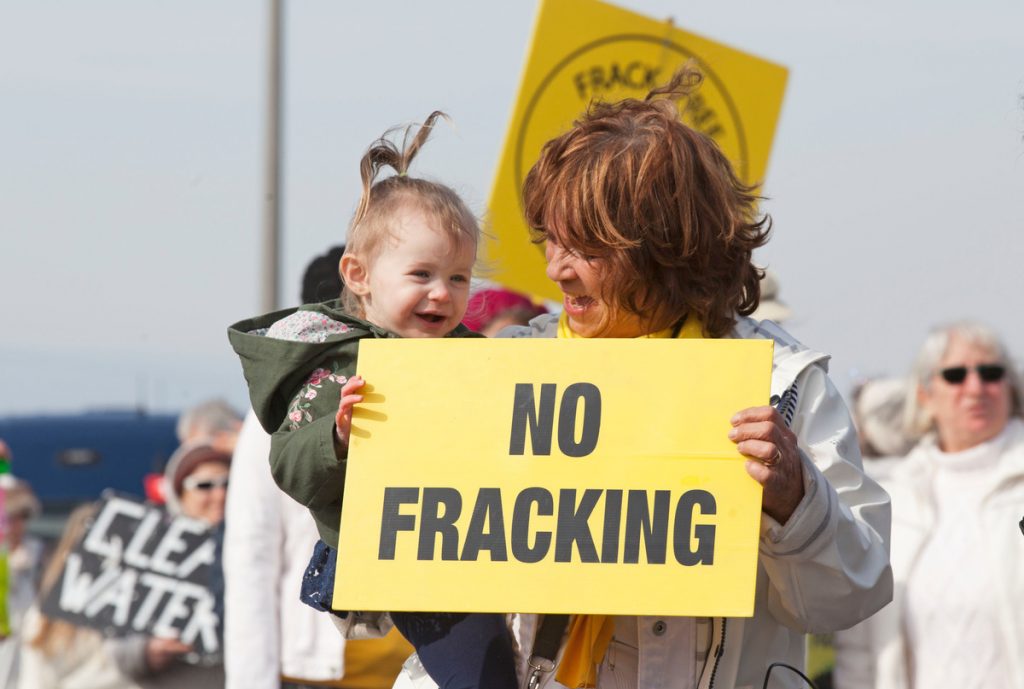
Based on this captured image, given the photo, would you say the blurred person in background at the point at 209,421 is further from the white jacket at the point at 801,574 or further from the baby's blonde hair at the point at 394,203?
the white jacket at the point at 801,574

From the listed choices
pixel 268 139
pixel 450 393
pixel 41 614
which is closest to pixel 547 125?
pixel 41 614

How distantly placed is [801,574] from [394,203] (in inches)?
41.0

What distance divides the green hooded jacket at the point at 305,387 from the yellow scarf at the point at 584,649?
1.51ft

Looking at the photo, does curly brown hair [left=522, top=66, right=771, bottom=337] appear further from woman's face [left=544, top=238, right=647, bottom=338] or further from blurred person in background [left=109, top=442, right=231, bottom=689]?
blurred person in background [left=109, top=442, right=231, bottom=689]

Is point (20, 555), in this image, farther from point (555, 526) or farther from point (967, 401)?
point (555, 526)

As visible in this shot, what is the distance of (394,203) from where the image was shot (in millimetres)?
3232

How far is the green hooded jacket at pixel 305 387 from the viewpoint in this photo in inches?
114

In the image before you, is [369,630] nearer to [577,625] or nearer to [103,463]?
[577,625]

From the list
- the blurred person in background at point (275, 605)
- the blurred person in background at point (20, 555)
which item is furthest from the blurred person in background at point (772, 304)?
the blurred person in background at point (20, 555)

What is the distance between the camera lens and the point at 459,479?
9.18ft

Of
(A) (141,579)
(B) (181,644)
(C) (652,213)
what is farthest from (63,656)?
(C) (652,213)

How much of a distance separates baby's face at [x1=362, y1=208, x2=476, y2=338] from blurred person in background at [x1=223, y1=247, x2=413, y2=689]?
1621 mm

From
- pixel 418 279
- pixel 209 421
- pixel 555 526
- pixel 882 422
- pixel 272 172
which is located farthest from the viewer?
pixel 272 172

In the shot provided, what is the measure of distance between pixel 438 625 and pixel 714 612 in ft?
2.03
